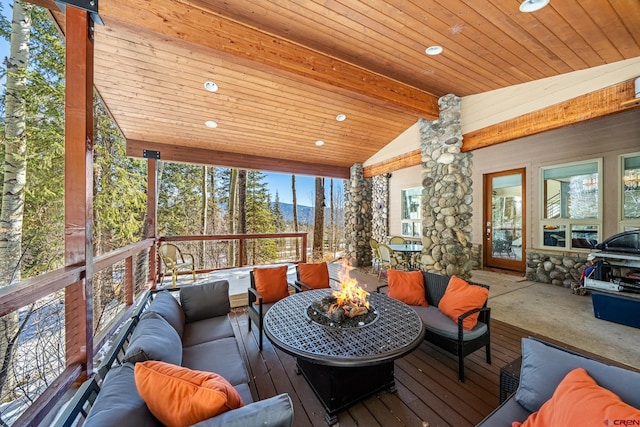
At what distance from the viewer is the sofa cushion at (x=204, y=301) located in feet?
8.79

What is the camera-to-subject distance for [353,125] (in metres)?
5.43

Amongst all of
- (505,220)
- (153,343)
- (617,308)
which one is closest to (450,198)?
(617,308)

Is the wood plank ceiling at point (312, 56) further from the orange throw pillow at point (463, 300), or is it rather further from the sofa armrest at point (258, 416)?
the sofa armrest at point (258, 416)

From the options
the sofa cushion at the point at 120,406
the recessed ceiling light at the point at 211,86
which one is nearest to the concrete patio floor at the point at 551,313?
the sofa cushion at the point at 120,406

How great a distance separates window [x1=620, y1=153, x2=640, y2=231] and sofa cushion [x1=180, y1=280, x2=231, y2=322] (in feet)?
22.4

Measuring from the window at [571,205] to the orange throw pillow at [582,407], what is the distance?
18.3ft

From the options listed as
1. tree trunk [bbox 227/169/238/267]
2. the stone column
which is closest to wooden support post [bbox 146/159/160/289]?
tree trunk [bbox 227/169/238/267]

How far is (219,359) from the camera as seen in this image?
1.92 metres

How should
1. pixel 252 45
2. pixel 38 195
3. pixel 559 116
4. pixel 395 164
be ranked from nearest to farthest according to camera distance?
pixel 252 45, pixel 559 116, pixel 38 195, pixel 395 164

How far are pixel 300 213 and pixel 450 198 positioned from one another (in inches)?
362

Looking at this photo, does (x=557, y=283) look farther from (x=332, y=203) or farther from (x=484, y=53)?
(x=332, y=203)

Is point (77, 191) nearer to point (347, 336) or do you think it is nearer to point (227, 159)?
point (347, 336)

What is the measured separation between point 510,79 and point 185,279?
273 inches

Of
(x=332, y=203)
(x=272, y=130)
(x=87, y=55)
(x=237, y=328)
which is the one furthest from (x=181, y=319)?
(x=332, y=203)
